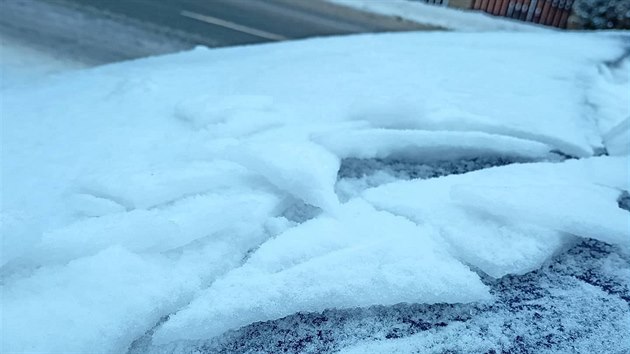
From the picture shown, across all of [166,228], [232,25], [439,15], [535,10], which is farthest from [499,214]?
[535,10]

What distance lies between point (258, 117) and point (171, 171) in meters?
0.54

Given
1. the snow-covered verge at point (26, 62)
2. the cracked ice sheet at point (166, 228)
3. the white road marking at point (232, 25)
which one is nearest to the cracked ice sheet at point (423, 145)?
the cracked ice sheet at point (166, 228)

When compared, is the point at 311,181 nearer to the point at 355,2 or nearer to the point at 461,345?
the point at 461,345

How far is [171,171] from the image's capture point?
79.4 inches

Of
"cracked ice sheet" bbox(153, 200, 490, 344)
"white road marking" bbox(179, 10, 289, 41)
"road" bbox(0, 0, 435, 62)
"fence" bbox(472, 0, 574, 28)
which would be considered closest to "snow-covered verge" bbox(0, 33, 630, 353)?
"cracked ice sheet" bbox(153, 200, 490, 344)

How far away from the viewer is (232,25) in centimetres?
902

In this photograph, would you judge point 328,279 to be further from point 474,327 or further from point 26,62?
point 26,62

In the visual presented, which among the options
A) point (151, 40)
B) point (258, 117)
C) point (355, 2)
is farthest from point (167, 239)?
point (355, 2)

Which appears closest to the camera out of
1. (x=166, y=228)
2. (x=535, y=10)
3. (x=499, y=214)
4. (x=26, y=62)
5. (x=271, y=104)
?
(x=166, y=228)

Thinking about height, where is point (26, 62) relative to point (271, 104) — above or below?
below

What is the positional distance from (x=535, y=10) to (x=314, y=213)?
34.9 ft

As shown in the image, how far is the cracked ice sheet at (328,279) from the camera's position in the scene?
4.92ft

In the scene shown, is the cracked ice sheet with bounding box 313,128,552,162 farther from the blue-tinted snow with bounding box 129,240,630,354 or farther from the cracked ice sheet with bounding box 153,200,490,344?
Result: the blue-tinted snow with bounding box 129,240,630,354

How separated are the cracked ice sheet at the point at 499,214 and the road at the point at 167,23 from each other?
19.7 ft
